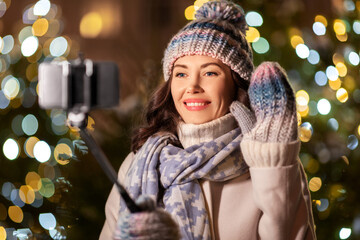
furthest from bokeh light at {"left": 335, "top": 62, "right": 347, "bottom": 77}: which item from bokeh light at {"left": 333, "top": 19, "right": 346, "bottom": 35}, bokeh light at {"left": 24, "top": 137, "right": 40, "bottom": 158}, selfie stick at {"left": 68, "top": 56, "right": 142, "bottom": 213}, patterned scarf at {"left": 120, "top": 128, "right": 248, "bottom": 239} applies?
selfie stick at {"left": 68, "top": 56, "right": 142, "bottom": 213}

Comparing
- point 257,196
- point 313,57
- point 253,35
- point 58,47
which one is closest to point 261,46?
point 253,35

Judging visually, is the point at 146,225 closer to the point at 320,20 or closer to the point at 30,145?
the point at 30,145

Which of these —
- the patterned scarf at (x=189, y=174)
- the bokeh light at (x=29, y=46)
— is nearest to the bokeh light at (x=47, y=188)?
the bokeh light at (x=29, y=46)

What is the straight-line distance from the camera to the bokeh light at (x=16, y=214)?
198 centimetres

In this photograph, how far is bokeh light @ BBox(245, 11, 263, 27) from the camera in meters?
1.86

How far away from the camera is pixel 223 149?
1.43 metres

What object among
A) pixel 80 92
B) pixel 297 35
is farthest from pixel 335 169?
pixel 80 92

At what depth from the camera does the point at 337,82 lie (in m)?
1.93

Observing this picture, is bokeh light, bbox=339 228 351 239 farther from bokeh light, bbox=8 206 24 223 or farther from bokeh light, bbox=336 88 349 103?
bokeh light, bbox=8 206 24 223

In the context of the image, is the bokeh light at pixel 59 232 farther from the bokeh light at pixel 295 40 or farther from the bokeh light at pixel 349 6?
the bokeh light at pixel 349 6

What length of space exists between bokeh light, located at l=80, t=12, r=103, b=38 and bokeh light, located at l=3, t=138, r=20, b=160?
1359 millimetres

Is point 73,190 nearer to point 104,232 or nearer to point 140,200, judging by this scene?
point 104,232

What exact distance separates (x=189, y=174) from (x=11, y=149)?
79 centimetres

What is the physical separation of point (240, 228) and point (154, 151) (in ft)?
1.02
